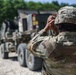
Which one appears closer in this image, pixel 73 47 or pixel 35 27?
pixel 73 47

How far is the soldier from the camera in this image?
104 inches

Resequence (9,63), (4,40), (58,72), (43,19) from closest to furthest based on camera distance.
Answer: (58,72), (43,19), (9,63), (4,40)

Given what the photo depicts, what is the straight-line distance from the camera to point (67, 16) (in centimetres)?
271

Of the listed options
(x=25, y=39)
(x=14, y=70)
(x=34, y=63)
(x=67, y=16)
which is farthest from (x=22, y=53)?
(x=67, y=16)

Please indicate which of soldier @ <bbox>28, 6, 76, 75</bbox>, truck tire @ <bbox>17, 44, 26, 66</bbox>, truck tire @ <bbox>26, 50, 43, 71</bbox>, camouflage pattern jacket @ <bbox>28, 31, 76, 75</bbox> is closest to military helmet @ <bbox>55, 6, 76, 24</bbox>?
soldier @ <bbox>28, 6, 76, 75</bbox>

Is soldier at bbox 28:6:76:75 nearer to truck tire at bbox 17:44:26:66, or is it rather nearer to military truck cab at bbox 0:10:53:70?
military truck cab at bbox 0:10:53:70

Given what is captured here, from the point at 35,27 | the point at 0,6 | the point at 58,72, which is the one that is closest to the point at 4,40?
the point at 35,27

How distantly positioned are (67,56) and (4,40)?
399 inches

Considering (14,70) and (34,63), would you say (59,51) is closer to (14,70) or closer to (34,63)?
(34,63)

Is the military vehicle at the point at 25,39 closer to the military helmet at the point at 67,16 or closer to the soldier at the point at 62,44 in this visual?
the soldier at the point at 62,44

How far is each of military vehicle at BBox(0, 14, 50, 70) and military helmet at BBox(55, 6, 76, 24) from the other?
6.59 m

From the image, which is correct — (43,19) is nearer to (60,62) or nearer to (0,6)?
(60,62)

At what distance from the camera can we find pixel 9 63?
11703 millimetres

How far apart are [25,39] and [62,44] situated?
333 inches
